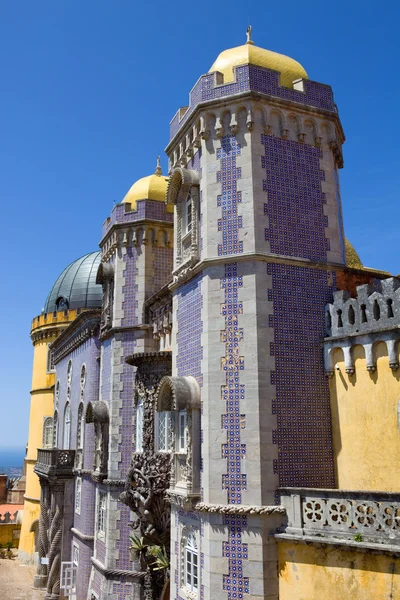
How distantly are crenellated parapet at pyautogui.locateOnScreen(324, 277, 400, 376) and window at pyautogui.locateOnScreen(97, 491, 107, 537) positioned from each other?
11.7 m

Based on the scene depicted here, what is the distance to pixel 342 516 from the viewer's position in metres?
9.39

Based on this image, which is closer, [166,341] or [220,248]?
[220,248]

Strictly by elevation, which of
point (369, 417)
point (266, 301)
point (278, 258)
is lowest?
point (369, 417)

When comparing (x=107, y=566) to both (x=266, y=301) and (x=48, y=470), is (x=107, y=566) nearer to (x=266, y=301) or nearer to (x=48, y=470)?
(x=48, y=470)

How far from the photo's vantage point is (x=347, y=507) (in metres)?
9.32

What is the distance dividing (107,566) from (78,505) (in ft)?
25.3

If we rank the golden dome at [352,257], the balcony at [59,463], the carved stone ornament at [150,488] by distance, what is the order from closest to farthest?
the carved stone ornament at [150,488] → the golden dome at [352,257] → the balcony at [59,463]

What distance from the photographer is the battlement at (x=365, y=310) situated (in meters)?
10.4

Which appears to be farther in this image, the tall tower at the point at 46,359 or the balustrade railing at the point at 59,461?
the tall tower at the point at 46,359

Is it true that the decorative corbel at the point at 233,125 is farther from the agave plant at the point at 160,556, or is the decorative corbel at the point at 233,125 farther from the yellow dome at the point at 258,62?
the agave plant at the point at 160,556

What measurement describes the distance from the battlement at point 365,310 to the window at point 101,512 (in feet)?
39.1

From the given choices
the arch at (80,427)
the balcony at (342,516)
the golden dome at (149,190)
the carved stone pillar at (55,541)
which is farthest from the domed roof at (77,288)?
the balcony at (342,516)

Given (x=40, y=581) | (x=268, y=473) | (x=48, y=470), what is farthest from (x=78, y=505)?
(x=268, y=473)

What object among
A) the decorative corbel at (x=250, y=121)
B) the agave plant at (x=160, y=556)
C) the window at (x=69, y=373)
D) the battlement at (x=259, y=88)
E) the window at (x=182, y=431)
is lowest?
the agave plant at (x=160, y=556)
